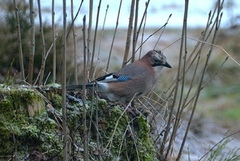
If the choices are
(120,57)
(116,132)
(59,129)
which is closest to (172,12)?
(120,57)

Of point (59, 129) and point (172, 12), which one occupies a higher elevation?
point (59, 129)

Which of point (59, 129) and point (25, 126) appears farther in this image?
point (59, 129)

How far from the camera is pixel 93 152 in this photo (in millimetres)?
4855

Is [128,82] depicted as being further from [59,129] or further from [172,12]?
[172,12]

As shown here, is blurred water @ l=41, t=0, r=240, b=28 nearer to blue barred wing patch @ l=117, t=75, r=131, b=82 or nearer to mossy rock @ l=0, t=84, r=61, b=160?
blue barred wing patch @ l=117, t=75, r=131, b=82

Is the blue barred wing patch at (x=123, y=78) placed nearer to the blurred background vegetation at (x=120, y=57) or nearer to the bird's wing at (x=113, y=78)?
the bird's wing at (x=113, y=78)

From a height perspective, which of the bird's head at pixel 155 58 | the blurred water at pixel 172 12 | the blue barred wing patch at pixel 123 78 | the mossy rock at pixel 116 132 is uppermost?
the bird's head at pixel 155 58

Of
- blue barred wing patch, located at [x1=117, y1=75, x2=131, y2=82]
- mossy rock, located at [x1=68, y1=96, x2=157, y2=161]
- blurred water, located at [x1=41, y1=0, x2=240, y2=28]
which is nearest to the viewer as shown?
mossy rock, located at [x1=68, y1=96, x2=157, y2=161]

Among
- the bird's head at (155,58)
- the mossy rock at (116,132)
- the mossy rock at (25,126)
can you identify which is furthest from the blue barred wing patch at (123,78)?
the mossy rock at (25,126)

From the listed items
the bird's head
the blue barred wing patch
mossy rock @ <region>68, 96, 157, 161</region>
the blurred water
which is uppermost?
the bird's head

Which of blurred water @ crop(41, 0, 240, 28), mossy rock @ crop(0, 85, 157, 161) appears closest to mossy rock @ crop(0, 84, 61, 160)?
mossy rock @ crop(0, 85, 157, 161)

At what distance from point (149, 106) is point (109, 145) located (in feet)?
3.32

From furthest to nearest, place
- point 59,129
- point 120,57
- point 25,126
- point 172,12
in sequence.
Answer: point 172,12
point 120,57
point 59,129
point 25,126

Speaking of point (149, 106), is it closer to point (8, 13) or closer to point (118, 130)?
point (118, 130)
